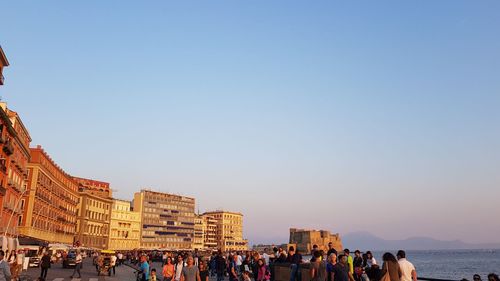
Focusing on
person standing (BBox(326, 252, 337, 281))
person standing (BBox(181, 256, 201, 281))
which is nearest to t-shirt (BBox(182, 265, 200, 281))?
person standing (BBox(181, 256, 201, 281))

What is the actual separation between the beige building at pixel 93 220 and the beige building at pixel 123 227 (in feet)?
38.2

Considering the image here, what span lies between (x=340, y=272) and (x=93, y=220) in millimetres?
111690

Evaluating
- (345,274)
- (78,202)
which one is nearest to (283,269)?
(345,274)

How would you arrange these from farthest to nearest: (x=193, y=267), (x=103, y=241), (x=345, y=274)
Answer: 1. (x=103, y=241)
2. (x=193, y=267)
3. (x=345, y=274)

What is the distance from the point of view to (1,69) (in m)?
47.0

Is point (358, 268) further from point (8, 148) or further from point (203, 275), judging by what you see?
point (8, 148)

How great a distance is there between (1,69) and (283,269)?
4148 cm

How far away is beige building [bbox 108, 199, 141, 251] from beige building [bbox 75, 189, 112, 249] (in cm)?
1166

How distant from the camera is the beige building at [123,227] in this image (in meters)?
135

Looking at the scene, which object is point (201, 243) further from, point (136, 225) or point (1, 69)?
point (1, 69)

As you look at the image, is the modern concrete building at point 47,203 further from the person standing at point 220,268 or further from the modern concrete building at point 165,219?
the modern concrete building at point 165,219

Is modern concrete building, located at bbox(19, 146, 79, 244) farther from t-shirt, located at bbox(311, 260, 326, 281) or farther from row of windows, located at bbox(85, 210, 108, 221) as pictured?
t-shirt, located at bbox(311, 260, 326, 281)

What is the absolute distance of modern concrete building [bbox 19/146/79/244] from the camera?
6961 cm

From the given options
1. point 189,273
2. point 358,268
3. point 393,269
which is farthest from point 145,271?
point 393,269
